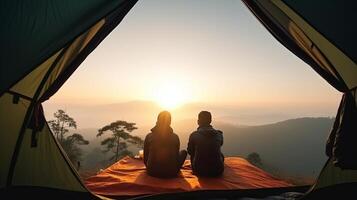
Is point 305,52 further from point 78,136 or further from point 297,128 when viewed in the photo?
point 297,128

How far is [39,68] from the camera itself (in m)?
5.67

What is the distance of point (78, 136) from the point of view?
3228cm

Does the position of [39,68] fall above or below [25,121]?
above

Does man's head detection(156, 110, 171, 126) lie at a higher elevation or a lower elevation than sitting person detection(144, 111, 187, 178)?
higher

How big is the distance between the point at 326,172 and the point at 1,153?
509 cm

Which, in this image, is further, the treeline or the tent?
the treeline

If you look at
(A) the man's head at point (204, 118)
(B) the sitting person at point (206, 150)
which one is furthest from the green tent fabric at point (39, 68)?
(A) the man's head at point (204, 118)

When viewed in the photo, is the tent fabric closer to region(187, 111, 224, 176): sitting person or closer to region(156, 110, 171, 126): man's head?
region(156, 110, 171, 126): man's head

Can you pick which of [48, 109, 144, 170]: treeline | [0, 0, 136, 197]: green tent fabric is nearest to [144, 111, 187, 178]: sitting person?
[0, 0, 136, 197]: green tent fabric

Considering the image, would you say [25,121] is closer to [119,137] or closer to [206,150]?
[206,150]

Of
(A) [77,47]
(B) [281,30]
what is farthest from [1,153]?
(B) [281,30]

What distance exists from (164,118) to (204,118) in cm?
87

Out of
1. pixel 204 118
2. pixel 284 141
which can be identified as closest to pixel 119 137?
pixel 204 118

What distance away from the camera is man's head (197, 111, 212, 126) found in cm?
770
